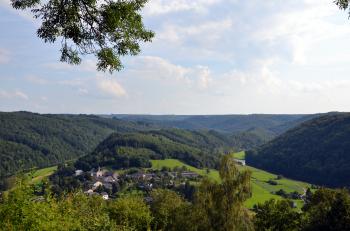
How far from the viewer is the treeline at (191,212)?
78.5 feet

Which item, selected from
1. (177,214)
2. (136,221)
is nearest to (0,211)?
(136,221)

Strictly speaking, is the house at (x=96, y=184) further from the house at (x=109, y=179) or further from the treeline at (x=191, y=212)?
the treeline at (x=191, y=212)

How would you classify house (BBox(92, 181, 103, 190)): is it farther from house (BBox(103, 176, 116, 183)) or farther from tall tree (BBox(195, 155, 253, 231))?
tall tree (BBox(195, 155, 253, 231))

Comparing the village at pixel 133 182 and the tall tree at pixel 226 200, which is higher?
the tall tree at pixel 226 200

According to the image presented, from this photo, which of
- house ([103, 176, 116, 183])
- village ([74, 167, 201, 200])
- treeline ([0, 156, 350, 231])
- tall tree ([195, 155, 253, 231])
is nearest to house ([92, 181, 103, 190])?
village ([74, 167, 201, 200])

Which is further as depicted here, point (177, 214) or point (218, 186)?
point (177, 214)

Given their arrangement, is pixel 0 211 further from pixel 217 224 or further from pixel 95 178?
pixel 95 178

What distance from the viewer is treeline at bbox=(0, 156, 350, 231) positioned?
2394 centimetres

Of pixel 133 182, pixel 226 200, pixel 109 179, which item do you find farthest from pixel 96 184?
pixel 226 200

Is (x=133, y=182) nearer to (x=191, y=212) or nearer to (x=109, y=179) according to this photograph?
(x=109, y=179)

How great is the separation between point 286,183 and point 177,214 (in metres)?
142

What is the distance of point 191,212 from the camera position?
49.6m

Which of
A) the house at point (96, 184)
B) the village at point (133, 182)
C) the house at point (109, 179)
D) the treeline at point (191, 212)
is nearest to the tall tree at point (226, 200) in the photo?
the treeline at point (191, 212)

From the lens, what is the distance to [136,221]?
5488 centimetres
